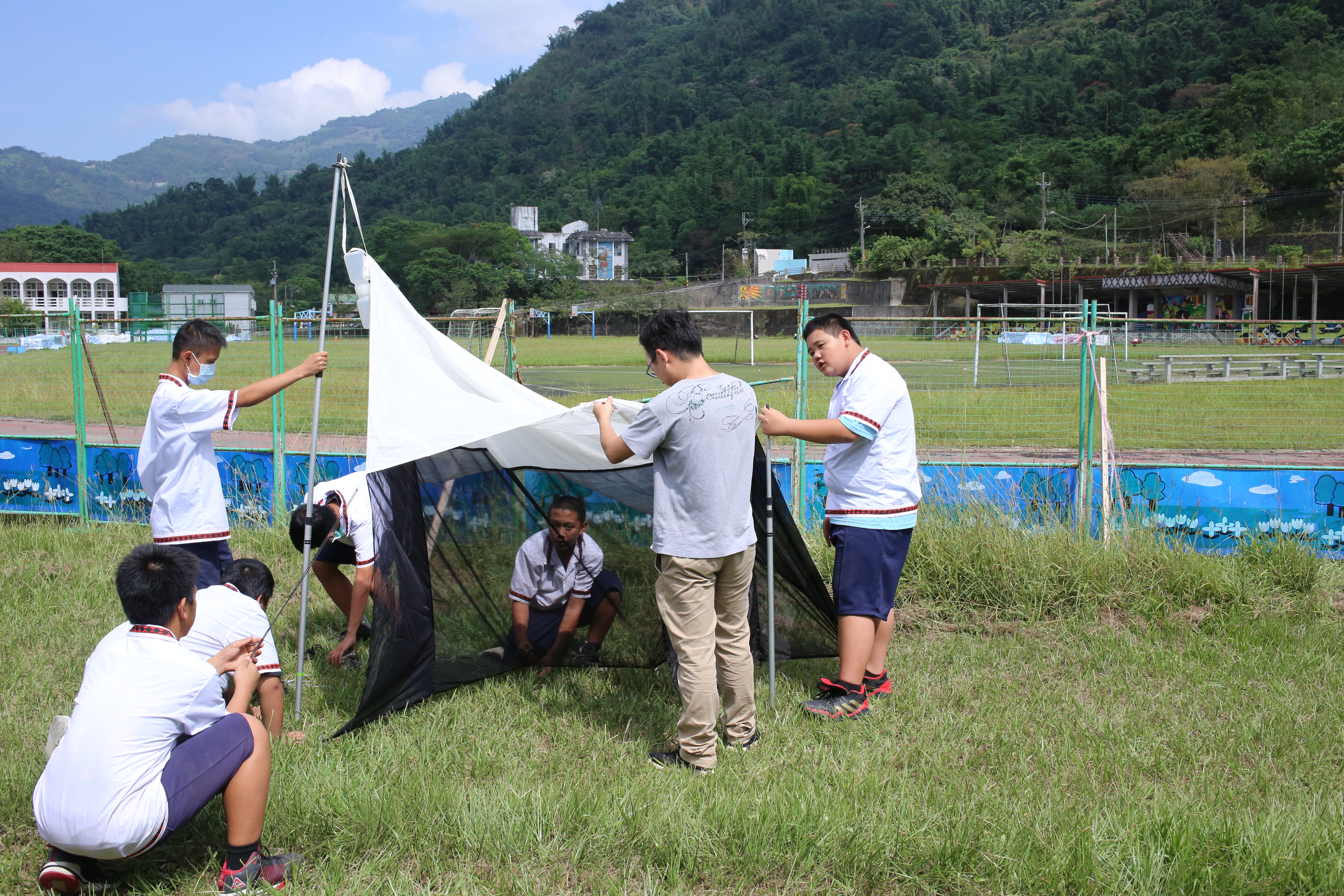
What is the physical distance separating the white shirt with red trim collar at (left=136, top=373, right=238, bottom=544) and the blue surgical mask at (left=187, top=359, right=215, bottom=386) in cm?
7

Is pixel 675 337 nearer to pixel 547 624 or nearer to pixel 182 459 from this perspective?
pixel 547 624

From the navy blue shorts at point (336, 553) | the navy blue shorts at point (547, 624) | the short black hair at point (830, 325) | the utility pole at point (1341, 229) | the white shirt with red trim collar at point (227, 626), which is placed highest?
the utility pole at point (1341, 229)

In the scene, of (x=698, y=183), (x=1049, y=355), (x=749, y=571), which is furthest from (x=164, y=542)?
(x=698, y=183)

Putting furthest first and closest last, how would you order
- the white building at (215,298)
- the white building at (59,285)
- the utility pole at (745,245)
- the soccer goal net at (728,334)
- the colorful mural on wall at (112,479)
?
1. the utility pole at (745,245)
2. the white building at (59,285)
3. the white building at (215,298)
4. the soccer goal net at (728,334)
5. the colorful mural on wall at (112,479)

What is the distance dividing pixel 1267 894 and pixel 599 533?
3196 millimetres

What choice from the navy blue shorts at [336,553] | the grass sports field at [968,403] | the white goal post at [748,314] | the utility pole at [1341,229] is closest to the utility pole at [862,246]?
the white goal post at [748,314]

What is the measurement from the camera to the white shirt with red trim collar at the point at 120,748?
8.68 feet

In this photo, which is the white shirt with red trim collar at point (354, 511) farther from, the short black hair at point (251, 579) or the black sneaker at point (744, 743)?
the black sneaker at point (744, 743)

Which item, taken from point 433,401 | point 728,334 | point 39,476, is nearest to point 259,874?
point 433,401

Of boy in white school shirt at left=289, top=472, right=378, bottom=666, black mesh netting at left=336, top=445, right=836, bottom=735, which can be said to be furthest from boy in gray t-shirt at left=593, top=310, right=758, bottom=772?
boy in white school shirt at left=289, top=472, right=378, bottom=666

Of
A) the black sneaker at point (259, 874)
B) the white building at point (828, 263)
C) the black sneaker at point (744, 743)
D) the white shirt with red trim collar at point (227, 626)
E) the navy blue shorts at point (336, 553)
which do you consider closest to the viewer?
the black sneaker at point (259, 874)

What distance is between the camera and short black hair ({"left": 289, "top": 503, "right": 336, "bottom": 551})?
4.82 m

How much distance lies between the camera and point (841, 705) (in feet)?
13.9

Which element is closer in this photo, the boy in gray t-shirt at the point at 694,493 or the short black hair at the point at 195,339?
the boy in gray t-shirt at the point at 694,493
